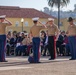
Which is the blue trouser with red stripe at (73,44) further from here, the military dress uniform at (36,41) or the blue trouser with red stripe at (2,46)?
the blue trouser with red stripe at (2,46)

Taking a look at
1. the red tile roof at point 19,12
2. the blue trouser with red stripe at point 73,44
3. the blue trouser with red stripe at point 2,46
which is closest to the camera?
the blue trouser with red stripe at point 2,46

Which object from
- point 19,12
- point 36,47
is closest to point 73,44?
point 36,47

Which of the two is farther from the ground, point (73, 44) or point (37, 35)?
point (37, 35)

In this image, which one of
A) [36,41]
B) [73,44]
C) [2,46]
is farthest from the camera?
[73,44]

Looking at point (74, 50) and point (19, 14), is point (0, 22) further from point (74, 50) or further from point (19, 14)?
point (19, 14)

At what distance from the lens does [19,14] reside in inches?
3327

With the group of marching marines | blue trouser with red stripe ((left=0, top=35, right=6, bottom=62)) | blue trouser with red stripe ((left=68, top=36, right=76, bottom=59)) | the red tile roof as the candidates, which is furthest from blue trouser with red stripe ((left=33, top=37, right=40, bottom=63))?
the red tile roof

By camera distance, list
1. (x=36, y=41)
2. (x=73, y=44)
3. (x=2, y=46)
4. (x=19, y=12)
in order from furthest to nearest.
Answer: (x=19, y=12) → (x=73, y=44) → (x=2, y=46) → (x=36, y=41)

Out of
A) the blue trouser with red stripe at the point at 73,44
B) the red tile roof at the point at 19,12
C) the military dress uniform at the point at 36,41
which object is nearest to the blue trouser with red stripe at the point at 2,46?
the military dress uniform at the point at 36,41

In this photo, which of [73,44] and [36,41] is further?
[73,44]

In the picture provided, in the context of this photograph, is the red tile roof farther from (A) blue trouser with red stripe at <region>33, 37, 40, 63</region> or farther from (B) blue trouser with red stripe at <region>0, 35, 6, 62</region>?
(A) blue trouser with red stripe at <region>33, 37, 40, 63</region>

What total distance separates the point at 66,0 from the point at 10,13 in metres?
17.5

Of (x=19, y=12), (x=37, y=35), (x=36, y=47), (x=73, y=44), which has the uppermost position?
(x=19, y=12)

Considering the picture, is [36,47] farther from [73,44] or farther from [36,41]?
[73,44]
